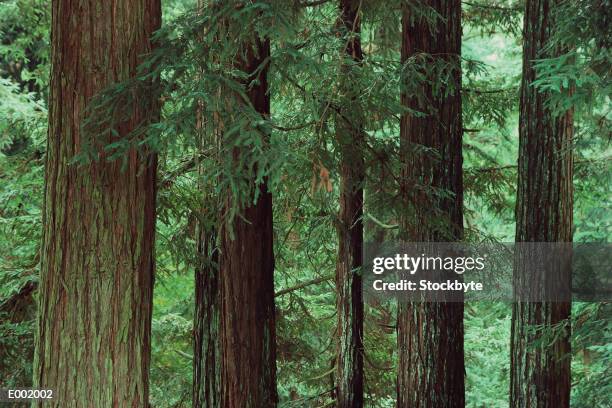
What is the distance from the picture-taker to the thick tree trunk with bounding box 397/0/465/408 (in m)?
7.50

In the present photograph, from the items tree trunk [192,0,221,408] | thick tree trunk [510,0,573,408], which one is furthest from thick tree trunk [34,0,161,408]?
thick tree trunk [510,0,573,408]

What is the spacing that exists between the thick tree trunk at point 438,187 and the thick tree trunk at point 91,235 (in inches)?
126

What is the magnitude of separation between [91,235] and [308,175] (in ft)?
7.86

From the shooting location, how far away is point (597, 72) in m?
5.39

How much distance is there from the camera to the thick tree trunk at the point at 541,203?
7.51 meters

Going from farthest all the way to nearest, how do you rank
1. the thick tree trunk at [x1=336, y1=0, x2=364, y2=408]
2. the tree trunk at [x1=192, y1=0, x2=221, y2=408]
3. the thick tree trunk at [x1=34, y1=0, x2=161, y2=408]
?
the thick tree trunk at [x1=336, y1=0, x2=364, y2=408]
the tree trunk at [x1=192, y1=0, x2=221, y2=408]
the thick tree trunk at [x1=34, y1=0, x2=161, y2=408]

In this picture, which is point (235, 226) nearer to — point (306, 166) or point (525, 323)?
point (306, 166)

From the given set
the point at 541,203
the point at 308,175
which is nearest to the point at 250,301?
the point at 308,175

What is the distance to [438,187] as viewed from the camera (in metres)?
7.43

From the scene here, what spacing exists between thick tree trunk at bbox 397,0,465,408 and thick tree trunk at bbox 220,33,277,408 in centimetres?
145

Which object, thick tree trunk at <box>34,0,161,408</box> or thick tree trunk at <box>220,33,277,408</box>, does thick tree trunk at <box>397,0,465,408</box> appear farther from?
thick tree trunk at <box>34,0,161,408</box>

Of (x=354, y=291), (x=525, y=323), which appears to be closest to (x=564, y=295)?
(x=525, y=323)

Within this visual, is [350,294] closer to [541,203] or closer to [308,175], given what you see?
[541,203]

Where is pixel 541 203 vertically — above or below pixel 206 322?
above
